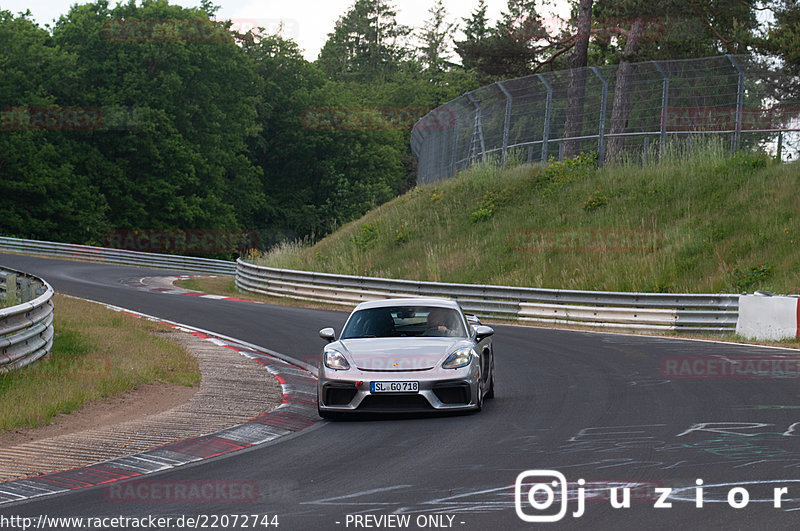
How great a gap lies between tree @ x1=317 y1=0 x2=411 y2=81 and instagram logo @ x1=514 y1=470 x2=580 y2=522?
391ft

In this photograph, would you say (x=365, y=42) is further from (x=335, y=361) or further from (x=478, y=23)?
(x=335, y=361)

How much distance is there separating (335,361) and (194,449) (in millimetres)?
2325

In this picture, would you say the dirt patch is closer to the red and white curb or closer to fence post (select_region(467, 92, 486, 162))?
the red and white curb

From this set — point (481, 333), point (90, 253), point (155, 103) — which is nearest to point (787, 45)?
point (481, 333)

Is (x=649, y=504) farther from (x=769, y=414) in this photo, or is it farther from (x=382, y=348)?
(x=382, y=348)

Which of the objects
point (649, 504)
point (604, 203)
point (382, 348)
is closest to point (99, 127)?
point (604, 203)

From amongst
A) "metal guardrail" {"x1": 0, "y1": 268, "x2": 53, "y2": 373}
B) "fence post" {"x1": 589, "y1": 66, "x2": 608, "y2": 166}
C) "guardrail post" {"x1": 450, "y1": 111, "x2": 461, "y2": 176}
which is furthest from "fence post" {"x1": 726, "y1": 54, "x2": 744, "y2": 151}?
"metal guardrail" {"x1": 0, "y1": 268, "x2": 53, "y2": 373}

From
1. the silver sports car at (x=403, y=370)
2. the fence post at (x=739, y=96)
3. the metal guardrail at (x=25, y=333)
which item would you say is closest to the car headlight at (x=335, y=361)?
the silver sports car at (x=403, y=370)

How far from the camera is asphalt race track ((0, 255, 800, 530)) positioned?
6289 millimetres

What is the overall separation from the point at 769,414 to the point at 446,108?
2956 cm

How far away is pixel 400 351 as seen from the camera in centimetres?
1091

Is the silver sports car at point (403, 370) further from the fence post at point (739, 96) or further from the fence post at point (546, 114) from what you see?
the fence post at point (546, 114)

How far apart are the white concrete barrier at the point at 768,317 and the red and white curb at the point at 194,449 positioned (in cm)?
910

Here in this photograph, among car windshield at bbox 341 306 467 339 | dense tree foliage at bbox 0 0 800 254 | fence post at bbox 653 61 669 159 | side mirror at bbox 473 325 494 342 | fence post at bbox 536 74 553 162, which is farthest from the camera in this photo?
dense tree foliage at bbox 0 0 800 254
